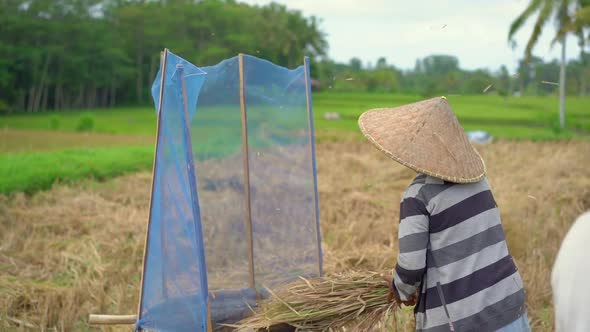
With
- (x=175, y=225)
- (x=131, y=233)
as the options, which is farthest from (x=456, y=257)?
(x=131, y=233)

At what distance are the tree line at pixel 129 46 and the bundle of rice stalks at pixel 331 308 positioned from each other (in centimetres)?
1617

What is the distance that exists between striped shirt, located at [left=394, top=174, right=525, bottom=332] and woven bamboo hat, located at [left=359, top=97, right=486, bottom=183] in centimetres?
5

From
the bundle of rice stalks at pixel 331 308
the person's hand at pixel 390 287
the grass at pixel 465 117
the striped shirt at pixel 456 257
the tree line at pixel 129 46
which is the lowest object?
the grass at pixel 465 117

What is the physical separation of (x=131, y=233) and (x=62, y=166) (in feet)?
11.4

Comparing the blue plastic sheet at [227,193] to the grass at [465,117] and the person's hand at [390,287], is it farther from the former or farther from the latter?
the grass at [465,117]

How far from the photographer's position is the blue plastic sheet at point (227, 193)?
8.96ft

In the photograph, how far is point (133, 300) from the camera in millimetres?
4383

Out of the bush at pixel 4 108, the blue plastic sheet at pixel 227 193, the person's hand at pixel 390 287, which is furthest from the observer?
the bush at pixel 4 108

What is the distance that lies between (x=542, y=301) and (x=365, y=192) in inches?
153

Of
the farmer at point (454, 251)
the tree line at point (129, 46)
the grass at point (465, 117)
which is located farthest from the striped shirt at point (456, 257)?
the tree line at point (129, 46)

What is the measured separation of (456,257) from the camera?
2.07 metres

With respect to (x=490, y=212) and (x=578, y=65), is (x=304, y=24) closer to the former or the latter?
(x=578, y=65)

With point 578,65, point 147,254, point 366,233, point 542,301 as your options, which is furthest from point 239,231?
point 578,65

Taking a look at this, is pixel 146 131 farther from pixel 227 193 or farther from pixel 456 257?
pixel 456 257
